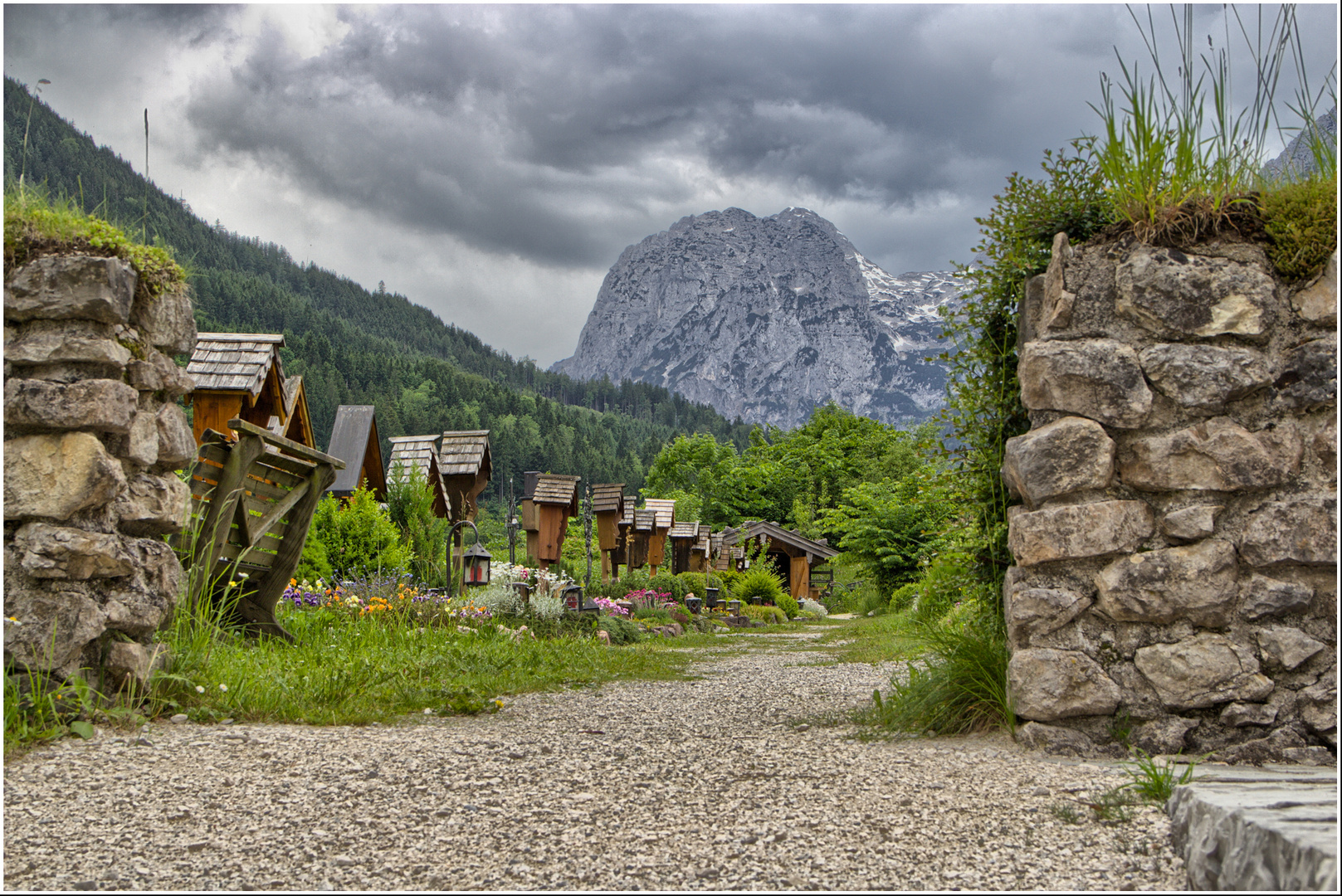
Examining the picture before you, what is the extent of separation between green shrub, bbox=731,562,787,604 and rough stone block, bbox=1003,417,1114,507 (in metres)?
18.1

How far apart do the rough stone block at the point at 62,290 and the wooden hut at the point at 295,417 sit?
8.25 m

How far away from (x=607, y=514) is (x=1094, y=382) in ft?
53.3

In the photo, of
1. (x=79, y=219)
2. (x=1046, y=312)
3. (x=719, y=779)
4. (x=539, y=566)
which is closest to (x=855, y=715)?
(x=719, y=779)

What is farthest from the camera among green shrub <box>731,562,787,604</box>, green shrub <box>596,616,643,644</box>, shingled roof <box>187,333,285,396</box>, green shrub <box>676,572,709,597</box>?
green shrub <box>731,562,787,604</box>

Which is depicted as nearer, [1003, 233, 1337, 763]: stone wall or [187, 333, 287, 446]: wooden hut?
[1003, 233, 1337, 763]: stone wall

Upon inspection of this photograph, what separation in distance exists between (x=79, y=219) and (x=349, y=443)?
49.3 ft

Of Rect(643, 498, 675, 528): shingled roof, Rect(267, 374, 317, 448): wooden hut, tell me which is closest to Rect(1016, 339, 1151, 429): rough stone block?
Rect(267, 374, 317, 448): wooden hut

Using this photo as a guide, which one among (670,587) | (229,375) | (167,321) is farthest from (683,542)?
(167,321)

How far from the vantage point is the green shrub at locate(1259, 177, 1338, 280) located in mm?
3299

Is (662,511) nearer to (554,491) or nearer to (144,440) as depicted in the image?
(554,491)

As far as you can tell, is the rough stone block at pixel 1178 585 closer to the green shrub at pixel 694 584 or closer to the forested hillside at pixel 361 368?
the green shrub at pixel 694 584

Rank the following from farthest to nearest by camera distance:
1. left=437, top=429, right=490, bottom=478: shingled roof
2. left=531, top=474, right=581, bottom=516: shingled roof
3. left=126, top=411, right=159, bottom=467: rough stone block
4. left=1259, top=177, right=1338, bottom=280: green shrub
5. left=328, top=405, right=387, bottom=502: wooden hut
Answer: left=328, top=405, right=387, bottom=502: wooden hut, left=437, top=429, right=490, bottom=478: shingled roof, left=531, top=474, right=581, bottom=516: shingled roof, left=126, top=411, right=159, bottom=467: rough stone block, left=1259, top=177, right=1338, bottom=280: green shrub

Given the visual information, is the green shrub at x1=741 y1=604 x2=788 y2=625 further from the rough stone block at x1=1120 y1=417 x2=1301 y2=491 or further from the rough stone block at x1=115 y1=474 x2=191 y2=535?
the rough stone block at x1=1120 y1=417 x2=1301 y2=491

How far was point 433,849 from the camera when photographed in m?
2.48
